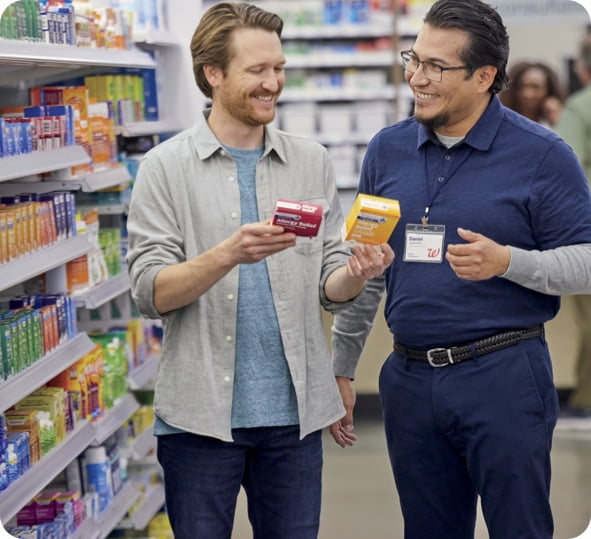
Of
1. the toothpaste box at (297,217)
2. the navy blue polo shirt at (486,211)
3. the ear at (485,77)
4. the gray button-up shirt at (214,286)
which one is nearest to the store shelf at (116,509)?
the gray button-up shirt at (214,286)

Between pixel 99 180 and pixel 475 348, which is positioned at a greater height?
pixel 99 180

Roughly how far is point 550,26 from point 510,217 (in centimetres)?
964

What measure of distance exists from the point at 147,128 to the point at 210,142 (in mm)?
1987

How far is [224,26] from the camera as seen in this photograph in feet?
8.07

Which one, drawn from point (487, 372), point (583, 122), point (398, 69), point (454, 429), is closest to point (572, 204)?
point (487, 372)

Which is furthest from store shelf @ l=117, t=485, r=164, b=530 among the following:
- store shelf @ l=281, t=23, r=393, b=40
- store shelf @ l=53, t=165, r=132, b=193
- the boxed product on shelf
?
store shelf @ l=281, t=23, r=393, b=40

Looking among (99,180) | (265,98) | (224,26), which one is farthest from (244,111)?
(99,180)

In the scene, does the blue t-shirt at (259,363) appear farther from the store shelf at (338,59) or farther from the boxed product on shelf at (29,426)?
the store shelf at (338,59)

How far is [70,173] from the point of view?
145 inches

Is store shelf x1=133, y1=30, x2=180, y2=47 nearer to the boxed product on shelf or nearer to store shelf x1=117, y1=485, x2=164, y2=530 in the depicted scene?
the boxed product on shelf

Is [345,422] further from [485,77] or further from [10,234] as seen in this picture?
[10,234]

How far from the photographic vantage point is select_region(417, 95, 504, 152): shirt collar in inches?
104

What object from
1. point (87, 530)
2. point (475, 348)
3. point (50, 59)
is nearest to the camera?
point (475, 348)

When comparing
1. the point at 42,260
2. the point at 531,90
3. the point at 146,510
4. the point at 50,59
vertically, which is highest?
the point at 50,59
